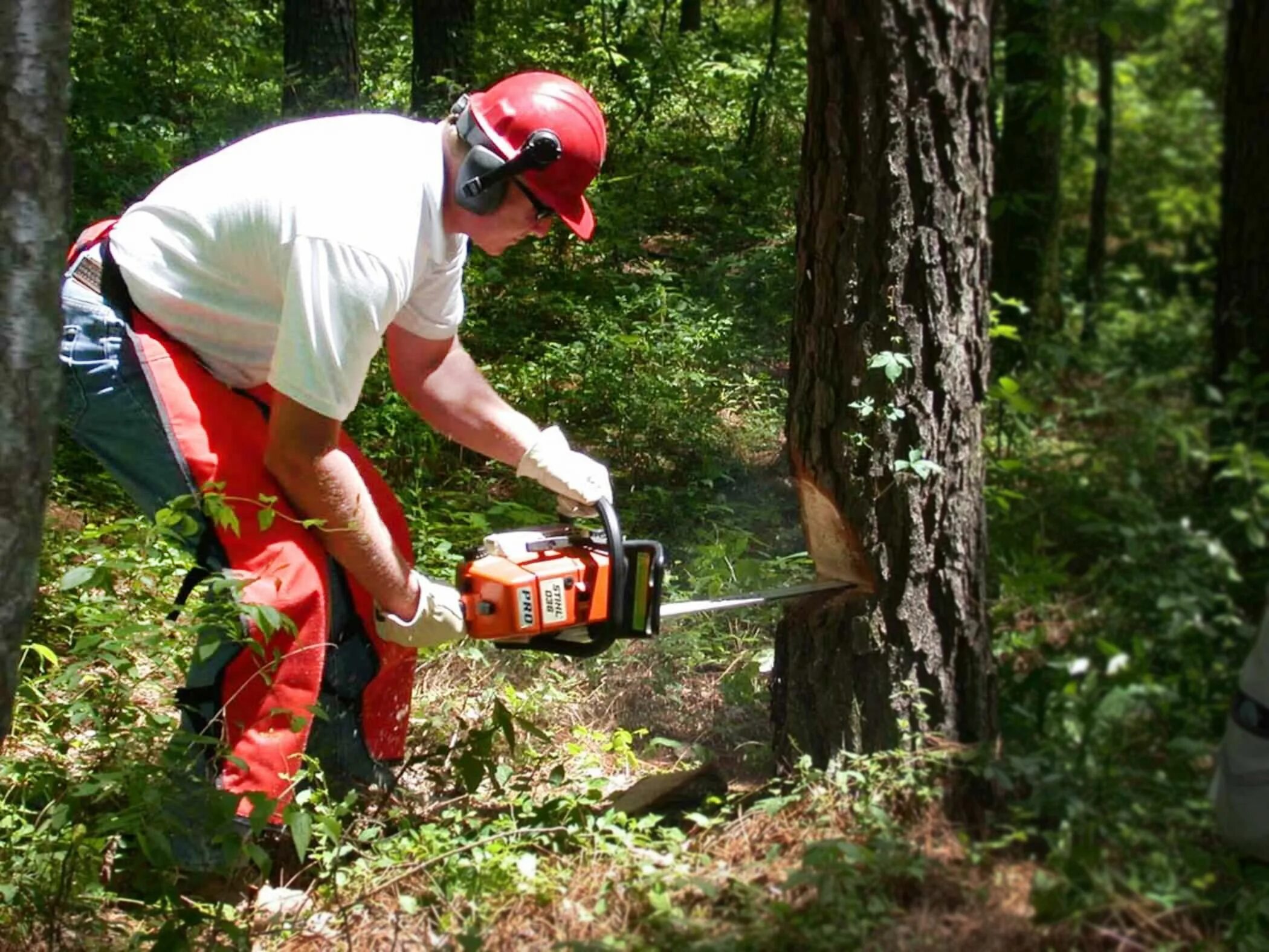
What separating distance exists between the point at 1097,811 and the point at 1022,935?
0.27m

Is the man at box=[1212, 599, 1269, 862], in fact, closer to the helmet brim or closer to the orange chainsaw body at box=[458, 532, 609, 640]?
the orange chainsaw body at box=[458, 532, 609, 640]

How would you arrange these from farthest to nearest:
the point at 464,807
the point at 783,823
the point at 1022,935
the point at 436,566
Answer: the point at 436,566, the point at 464,807, the point at 783,823, the point at 1022,935

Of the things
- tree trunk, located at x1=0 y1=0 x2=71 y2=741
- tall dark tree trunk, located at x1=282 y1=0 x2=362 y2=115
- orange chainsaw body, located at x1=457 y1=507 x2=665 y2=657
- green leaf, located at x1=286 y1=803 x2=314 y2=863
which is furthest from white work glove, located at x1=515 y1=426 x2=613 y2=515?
tall dark tree trunk, located at x1=282 y1=0 x2=362 y2=115

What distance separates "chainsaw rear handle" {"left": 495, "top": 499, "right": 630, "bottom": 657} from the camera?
131 inches

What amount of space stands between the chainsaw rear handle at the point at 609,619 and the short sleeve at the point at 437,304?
2.26 feet

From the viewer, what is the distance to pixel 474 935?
2.77 metres

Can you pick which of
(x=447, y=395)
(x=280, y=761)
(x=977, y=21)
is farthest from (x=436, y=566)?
(x=977, y=21)

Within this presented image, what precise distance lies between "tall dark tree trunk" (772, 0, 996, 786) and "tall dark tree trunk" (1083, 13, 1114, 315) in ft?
0.87

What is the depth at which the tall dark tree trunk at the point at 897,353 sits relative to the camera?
2834 mm

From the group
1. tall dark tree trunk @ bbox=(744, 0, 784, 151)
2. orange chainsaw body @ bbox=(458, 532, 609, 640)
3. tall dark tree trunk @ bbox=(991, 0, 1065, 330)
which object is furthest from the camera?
tall dark tree trunk @ bbox=(744, 0, 784, 151)

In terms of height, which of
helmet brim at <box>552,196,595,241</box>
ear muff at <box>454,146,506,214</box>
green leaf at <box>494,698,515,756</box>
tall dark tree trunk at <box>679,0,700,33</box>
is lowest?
green leaf at <box>494,698,515,756</box>

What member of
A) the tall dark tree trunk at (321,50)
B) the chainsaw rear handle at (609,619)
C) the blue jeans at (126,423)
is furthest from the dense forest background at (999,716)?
the tall dark tree trunk at (321,50)

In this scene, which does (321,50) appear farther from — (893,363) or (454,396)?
(893,363)

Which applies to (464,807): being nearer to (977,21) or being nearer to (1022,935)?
(1022,935)
